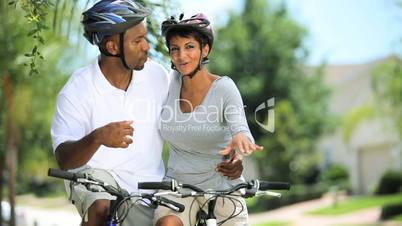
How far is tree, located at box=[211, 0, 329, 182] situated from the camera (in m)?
40.4

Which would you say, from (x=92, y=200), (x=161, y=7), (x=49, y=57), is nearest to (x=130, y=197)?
(x=92, y=200)

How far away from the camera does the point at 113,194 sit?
4.15 metres

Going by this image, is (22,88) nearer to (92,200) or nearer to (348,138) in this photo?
(92,200)

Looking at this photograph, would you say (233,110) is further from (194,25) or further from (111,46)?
(111,46)

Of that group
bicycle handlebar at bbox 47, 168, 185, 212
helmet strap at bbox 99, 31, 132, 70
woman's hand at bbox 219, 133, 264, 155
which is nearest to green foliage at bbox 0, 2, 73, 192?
helmet strap at bbox 99, 31, 132, 70

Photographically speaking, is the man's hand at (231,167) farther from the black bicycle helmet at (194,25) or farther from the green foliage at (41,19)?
the green foliage at (41,19)

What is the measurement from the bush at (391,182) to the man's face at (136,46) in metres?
30.8

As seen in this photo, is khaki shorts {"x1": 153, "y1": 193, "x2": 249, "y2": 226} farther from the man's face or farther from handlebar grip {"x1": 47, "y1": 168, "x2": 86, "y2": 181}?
the man's face

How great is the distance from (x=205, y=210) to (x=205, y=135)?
0.38m

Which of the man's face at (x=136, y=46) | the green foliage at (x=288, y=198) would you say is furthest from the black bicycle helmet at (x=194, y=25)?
the green foliage at (x=288, y=198)

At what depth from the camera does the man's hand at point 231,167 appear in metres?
4.27

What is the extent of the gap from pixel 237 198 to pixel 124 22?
1082mm

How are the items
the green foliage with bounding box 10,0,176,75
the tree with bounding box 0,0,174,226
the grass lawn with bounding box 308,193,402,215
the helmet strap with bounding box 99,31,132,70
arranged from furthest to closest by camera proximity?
1. the grass lawn with bounding box 308,193,402,215
2. the tree with bounding box 0,0,174,226
3. the green foliage with bounding box 10,0,176,75
4. the helmet strap with bounding box 99,31,132,70

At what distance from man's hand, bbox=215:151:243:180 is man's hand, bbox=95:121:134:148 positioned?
21.7 inches
